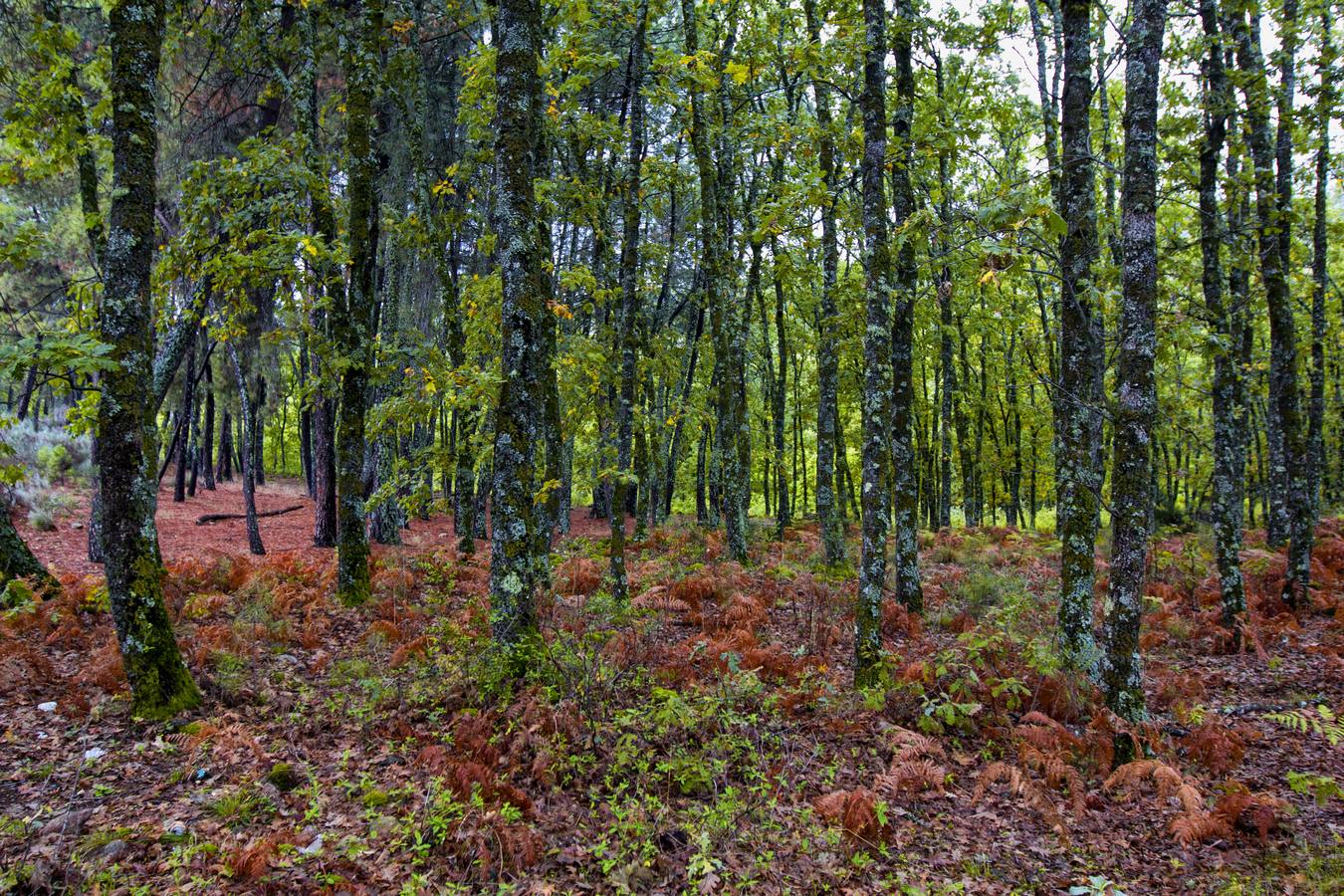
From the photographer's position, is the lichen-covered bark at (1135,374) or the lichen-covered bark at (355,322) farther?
the lichen-covered bark at (355,322)

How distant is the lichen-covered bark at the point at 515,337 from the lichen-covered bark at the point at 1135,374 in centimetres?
516

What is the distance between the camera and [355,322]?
890 cm

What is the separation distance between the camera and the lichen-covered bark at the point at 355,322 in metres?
8.80

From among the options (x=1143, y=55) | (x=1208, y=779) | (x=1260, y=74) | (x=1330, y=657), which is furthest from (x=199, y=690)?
(x=1260, y=74)

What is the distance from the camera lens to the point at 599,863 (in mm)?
4375

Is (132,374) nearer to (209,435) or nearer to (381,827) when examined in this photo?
(381,827)

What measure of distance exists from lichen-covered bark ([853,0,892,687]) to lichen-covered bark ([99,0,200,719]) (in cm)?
627

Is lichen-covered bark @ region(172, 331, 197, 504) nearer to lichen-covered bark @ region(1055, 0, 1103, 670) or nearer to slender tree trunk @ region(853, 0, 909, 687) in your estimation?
slender tree trunk @ region(853, 0, 909, 687)

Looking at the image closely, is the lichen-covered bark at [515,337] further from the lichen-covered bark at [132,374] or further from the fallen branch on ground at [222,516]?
the fallen branch on ground at [222,516]

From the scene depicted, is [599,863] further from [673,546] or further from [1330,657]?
[673,546]

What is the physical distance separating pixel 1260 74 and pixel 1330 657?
697 cm

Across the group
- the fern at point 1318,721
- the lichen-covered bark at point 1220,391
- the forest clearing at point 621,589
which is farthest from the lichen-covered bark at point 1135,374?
the lichen-covered bark at point 1220,391

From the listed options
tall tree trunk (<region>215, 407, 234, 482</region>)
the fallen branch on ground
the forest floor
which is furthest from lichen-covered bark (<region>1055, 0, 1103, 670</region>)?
tall tree trunk (<region>215, 407, 234, 482</region>)

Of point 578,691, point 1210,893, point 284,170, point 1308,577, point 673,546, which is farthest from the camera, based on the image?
Answer: point 673,546
